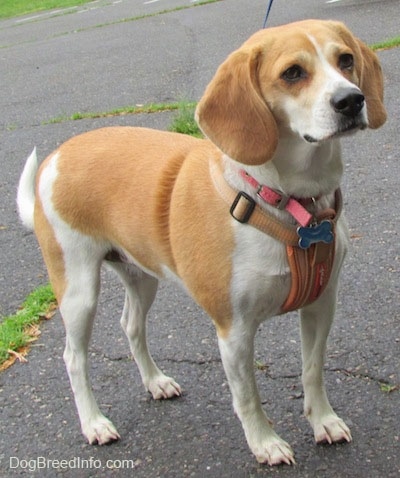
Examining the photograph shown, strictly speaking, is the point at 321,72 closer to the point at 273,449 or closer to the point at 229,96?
the point at 229,96

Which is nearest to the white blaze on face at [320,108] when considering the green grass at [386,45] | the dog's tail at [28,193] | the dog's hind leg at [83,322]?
the dog's hind leg at [83,322]

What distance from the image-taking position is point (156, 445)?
3572mm

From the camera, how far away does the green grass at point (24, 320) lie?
4.53 meters

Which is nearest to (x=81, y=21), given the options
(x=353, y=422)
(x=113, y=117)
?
(x=113, y=117)

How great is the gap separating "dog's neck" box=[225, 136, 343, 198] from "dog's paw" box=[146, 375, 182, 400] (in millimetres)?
1345

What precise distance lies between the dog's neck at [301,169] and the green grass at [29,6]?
72.1ft

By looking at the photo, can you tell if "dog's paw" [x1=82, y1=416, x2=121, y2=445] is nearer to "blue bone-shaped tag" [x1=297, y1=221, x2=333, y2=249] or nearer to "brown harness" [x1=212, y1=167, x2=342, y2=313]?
"brown harness" [x1=212, y1=167, x2=342, y2=313]

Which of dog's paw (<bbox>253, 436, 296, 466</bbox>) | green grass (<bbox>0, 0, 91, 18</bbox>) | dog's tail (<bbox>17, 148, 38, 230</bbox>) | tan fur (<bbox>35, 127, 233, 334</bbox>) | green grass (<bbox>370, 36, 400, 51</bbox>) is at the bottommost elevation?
green grass (<bbox>0, 0, 91, 18</bbox>)

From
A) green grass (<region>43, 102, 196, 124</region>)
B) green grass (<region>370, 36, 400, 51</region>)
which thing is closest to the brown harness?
green grass (<region>43, 102, 196, 124</region>)

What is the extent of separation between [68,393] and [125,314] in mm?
489

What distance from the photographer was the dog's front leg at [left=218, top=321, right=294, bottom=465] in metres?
3.15

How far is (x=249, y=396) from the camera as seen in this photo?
10.7 ft

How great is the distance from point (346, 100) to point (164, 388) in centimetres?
182

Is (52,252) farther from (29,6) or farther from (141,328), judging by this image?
(29,6)
